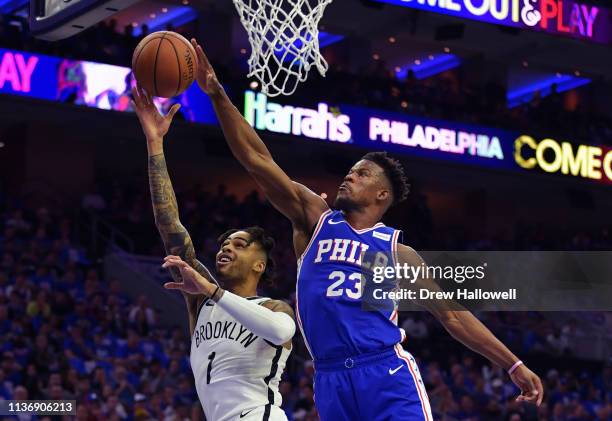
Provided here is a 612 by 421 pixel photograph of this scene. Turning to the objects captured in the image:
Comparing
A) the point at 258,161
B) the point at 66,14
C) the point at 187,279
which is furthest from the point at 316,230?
the point at 66,14

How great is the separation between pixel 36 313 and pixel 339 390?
8.54m

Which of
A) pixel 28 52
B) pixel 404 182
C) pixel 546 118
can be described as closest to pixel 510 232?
pixel 546 118

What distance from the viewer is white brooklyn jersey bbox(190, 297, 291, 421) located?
192 inches

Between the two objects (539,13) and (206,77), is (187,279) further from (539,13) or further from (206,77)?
(539,13)

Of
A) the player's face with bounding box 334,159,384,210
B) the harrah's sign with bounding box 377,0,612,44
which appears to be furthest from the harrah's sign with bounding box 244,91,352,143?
the player's face with bounding box 334,159,384,210

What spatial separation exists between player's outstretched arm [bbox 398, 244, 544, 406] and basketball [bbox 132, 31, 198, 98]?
1.34m

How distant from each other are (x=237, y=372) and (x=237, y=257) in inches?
22.9

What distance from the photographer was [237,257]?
5184mm

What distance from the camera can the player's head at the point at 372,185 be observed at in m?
5.11

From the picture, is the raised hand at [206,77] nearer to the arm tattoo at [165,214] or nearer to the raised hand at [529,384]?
the arm tattoo at [165,214]

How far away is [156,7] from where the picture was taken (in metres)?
22.2

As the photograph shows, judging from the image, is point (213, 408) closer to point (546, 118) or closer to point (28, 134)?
point (28, 134)

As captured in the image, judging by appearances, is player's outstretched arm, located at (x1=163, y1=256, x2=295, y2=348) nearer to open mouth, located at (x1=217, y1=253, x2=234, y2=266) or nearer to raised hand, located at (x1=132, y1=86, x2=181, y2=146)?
open mouth, located at (x1=217, y1=253, x2=234, y2=266)

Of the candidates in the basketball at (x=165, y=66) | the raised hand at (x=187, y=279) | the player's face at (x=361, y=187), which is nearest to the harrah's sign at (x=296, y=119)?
the basketball at (x=165, y=66)
